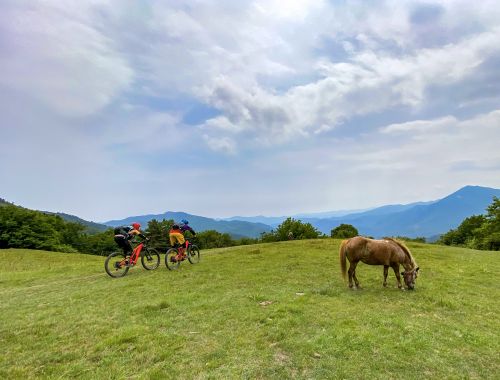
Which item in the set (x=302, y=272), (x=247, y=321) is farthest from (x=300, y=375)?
(x=302, y=272)

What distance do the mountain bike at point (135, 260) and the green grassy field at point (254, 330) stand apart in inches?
76.4

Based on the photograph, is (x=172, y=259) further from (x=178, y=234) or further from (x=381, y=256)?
(x=381, y=256)

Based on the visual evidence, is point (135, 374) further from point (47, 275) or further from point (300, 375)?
point (47, 275)

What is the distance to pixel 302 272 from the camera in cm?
1527

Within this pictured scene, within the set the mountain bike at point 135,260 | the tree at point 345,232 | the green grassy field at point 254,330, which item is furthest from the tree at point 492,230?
the mountain bike at point 135,260

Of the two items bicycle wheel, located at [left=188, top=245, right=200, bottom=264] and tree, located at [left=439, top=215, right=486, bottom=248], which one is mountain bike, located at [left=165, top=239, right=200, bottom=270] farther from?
tree, located at [left=439, top=215, right=486, bottom=248]

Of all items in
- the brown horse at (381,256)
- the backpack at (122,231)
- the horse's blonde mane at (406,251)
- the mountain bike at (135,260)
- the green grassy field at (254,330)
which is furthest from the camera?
the mountain bike at (135,260)

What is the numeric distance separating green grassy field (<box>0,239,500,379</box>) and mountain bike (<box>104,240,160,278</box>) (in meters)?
1.94

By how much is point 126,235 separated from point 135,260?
1.51m

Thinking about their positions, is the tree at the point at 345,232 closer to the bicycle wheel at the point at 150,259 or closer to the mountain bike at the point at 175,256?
the mountain bike at the point at 175,256

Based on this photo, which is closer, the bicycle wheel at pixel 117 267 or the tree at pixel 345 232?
the bicycle wheel at pixel 117 267

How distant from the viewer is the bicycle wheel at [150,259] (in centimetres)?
1667

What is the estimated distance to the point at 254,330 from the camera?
7492mm

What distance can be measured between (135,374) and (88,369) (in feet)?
3.33
